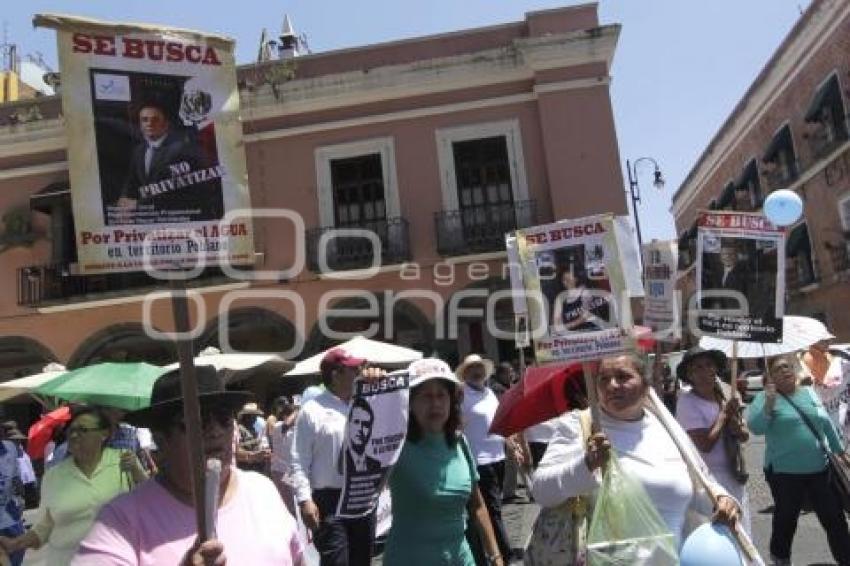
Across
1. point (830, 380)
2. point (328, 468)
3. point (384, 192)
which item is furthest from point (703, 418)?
point (384, 192)

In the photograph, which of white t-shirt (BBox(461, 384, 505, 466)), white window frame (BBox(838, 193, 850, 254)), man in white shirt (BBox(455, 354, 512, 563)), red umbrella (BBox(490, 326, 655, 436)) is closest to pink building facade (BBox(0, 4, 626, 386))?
man in white shirt (BBox(455, 354, 512, 563))

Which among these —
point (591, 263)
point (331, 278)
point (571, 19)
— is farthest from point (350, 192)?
point (591, 263)

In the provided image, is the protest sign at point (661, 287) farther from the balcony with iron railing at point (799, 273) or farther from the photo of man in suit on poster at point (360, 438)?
the balcony with iron railing at point (799, 273)

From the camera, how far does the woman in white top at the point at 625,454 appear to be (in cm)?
323

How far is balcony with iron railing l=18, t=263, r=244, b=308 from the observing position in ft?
61.9

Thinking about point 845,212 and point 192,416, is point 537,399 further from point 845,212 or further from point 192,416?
point 845,212

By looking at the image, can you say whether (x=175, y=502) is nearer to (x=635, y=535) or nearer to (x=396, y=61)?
(x=635, y=535)

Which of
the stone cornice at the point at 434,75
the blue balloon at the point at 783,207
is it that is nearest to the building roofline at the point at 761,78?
the stone cornice at the point at 434,75

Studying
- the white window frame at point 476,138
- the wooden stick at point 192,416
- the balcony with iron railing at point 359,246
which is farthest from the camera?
the white window frame at point 476,138

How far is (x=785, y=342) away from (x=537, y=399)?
2948 mm

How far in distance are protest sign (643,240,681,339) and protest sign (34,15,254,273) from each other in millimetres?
3752

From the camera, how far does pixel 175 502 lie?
2.37 metres

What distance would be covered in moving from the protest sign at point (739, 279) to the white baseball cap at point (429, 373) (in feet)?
6.08

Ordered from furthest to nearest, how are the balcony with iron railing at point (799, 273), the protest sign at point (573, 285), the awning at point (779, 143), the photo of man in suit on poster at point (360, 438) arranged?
1. the awning at point (779, 143)
2. the balcony with iron railing at point (799, 273)
3. the photo of man in suit on poster at point (360, 438)
4. the protest sign at point (573, 285)
